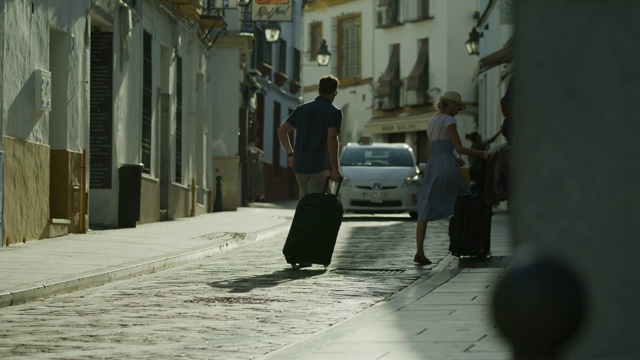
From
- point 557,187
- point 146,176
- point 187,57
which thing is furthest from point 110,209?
point 557,187

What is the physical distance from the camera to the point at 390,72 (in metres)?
55.5

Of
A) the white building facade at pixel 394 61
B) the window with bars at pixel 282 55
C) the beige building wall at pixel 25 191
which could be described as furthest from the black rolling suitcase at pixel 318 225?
the white building facade at pixel 394 61

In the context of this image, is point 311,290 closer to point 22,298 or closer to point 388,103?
point 22,298

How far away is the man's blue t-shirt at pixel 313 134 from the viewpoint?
1342cm

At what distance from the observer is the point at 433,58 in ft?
173

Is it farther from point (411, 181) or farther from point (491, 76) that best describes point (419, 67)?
point (411, 181)

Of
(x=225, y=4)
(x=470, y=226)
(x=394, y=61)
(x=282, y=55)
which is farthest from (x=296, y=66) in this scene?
(x=470, y=226)

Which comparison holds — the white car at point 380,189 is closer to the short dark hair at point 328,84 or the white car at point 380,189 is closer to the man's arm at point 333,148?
the short dark hair at point 328,84

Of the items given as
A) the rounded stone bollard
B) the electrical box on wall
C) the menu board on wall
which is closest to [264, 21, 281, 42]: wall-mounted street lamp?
the menu board on wall

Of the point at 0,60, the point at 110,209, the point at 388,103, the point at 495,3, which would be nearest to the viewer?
the point at 0,60

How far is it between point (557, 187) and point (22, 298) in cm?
802

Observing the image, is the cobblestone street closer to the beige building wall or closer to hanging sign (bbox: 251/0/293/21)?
the beige building wall

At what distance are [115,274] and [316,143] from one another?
2.49m

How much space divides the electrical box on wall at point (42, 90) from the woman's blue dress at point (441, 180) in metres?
5.58
